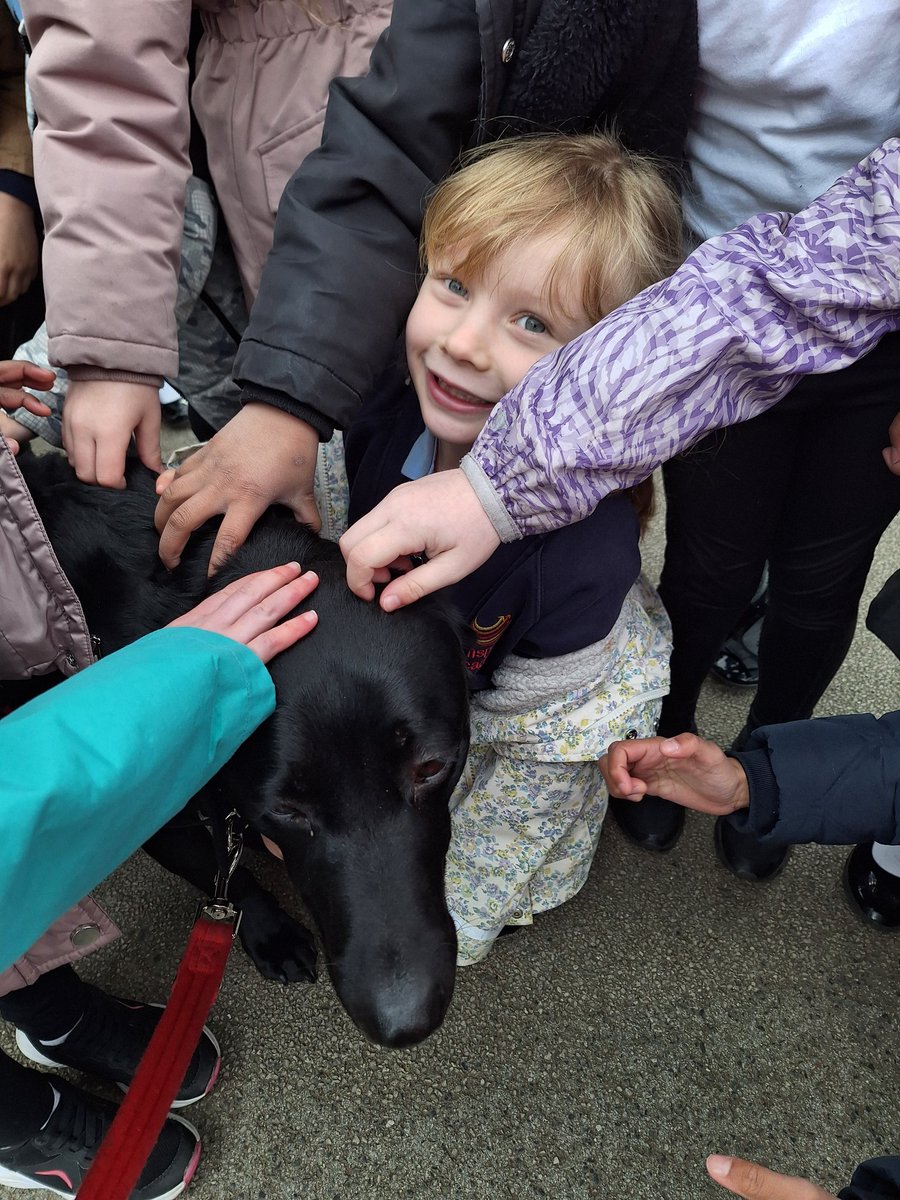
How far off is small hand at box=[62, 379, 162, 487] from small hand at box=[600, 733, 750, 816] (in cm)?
100

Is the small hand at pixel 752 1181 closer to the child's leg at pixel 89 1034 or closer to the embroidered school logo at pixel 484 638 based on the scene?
the embroidered school logo at pixel 484 638

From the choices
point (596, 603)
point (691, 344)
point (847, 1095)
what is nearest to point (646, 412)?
point (691, 344)

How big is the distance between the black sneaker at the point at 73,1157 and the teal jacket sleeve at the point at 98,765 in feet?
3.20

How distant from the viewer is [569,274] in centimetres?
154

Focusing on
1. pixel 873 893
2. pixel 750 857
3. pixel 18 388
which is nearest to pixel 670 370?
pixel 18 388

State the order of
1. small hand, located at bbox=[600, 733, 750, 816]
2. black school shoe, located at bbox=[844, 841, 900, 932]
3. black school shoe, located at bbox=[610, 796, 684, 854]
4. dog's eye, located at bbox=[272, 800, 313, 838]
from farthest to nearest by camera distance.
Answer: black school shoe, located at bbox=[610, 796, 684, 854], black school shoe, located at bbox=[844, 841, 900, 932], small hand, located at bbox=[600, 733, 750, 816], dog's eye, located at bbox=[272, 800, 313, 838]

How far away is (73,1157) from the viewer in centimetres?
160

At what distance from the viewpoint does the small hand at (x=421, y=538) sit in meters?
1.27

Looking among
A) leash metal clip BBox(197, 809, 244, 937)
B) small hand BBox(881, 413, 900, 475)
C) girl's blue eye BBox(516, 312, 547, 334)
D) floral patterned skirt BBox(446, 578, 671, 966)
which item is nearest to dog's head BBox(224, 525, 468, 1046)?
leash metal clip BBox(197, 809, 244, 937)

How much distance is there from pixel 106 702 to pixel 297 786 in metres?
0.39

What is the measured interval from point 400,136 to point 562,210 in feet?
1.06

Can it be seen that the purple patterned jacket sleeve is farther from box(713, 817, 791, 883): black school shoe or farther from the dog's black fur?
box(713, 817, 791, 883): black school shoe

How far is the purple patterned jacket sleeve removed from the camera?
1177mm

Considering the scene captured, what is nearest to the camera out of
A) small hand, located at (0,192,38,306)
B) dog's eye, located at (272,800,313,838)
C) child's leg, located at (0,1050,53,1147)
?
dog's eye, located at (272,800,313,838)
